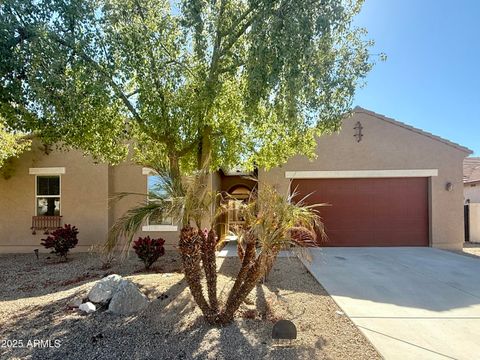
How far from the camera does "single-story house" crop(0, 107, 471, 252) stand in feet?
39.9

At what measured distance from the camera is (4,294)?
6.92 meters

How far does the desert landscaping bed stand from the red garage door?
17.6ft

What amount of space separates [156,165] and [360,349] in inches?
160

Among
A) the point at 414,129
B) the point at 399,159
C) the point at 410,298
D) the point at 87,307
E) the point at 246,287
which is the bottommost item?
the point at 410,298

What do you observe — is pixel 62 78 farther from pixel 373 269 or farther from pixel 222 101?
pixel 373 269

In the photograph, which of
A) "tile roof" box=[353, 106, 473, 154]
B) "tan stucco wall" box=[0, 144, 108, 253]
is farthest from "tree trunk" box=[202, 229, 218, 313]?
"tile roof" box=[353, 106, 473, 154]

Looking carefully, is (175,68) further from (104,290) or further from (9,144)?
(9,144)

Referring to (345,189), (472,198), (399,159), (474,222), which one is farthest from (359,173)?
(472,198)

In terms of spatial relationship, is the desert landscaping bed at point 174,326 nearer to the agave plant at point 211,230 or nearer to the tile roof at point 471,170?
the agave plant at point 211,230

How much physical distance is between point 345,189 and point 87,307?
10167 mm

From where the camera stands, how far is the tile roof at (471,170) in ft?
60.9

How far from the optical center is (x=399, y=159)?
12.3 m

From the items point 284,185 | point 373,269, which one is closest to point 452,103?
point 284,185

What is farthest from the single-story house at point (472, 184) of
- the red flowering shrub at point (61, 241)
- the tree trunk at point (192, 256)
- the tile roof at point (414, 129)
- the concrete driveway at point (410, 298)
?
the red flowering shrub at point (61, 241)
